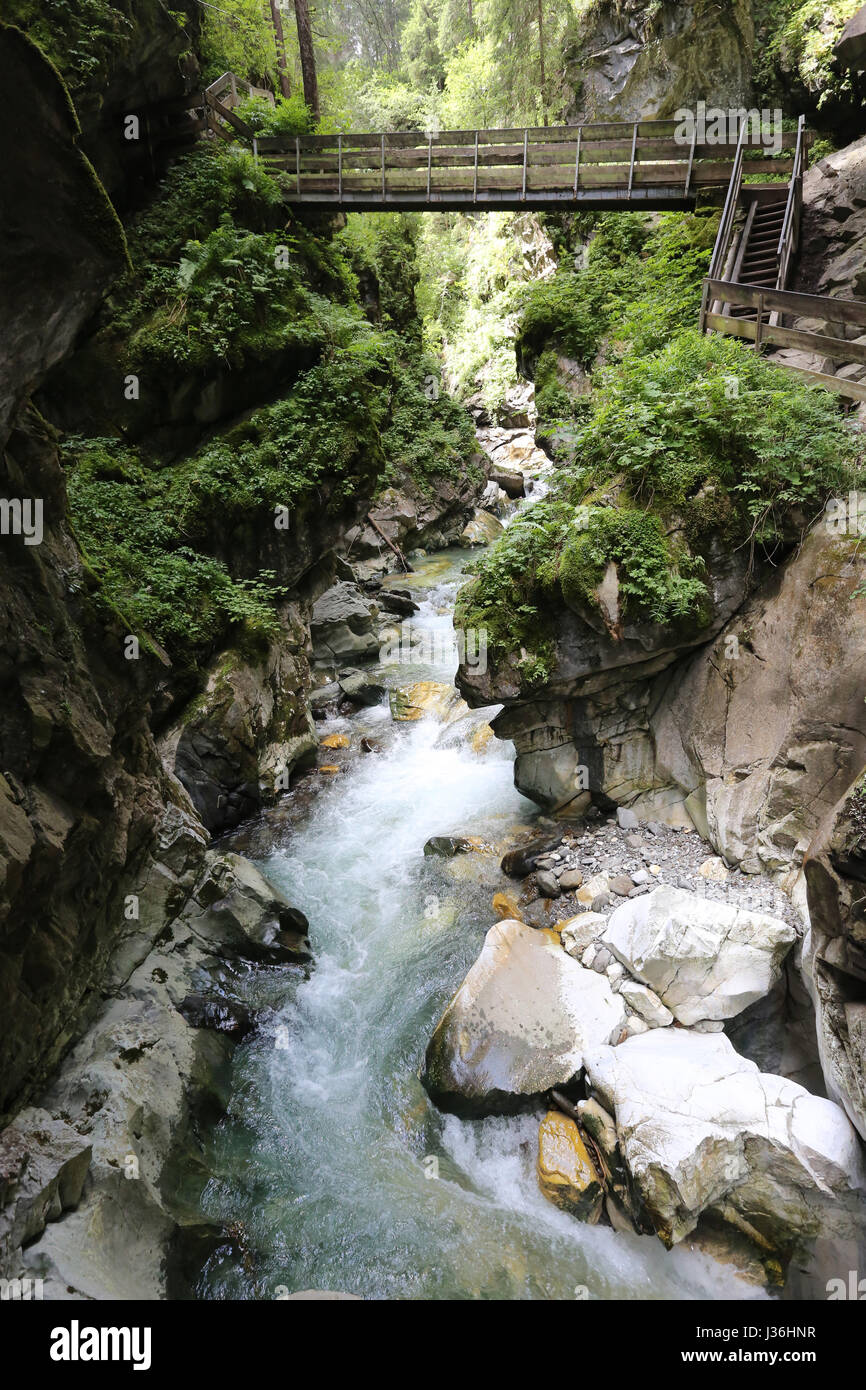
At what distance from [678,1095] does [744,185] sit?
15.9 meters

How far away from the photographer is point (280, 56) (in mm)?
17688

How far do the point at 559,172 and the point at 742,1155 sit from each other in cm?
1634

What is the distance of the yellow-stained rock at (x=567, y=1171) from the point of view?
550cm

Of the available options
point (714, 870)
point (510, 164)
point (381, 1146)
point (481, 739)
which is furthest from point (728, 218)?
point (381, 1146)

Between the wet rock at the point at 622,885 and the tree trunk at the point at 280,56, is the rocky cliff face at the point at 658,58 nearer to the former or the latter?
the tree trunk at the point at 280,56

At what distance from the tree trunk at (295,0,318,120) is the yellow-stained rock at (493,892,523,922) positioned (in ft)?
59.4

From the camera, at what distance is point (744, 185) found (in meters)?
12.8

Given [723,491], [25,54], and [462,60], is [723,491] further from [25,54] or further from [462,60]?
[462,60]

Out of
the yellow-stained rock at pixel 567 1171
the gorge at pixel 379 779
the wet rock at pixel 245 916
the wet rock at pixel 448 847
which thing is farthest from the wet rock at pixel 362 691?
the yellow-stained rock at pixel 567 1171

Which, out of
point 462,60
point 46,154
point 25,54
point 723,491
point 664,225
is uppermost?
point 462,60

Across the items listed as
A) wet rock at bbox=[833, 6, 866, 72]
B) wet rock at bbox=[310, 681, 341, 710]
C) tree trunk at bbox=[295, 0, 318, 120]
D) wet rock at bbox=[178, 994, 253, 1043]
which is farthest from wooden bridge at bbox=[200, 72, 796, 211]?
wet rock at bbox=[178, 994, 253, 1043]

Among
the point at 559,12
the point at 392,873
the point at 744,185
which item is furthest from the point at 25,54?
the point at 559,12

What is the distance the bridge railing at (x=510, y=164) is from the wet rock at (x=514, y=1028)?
48.0 ft
